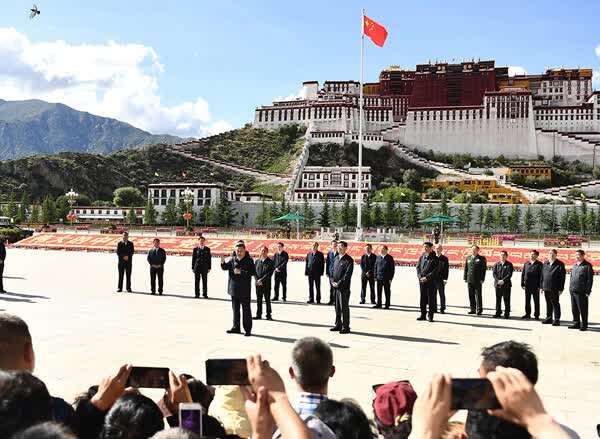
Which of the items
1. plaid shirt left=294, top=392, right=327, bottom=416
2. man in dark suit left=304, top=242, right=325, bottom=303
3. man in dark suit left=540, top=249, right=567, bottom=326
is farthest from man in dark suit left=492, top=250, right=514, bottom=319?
plaid shirt left=294, top=392, right=327, bottom=416

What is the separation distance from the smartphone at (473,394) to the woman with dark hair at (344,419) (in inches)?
30.5

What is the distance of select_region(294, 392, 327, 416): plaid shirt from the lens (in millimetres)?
2732

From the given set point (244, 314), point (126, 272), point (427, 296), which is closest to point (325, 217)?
point (126, 272)

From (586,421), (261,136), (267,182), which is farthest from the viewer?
(261,136)

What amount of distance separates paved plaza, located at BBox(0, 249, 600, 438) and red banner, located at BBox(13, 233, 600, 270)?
10.6 metres

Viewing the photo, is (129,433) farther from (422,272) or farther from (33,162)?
(33,162)

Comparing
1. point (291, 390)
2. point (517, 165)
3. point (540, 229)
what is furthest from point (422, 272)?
point (517, 165)

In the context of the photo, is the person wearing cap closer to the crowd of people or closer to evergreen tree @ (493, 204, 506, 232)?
the crowd of people

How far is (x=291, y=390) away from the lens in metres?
6.30

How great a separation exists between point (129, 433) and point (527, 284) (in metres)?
11.0

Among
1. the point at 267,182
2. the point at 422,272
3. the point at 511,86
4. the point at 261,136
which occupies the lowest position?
the point at 422,272

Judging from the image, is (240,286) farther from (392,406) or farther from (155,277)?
(392,406)

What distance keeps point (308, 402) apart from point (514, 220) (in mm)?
72874

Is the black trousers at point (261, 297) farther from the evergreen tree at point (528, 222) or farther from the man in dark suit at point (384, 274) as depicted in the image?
the evergreen tree at point (528, 222)
